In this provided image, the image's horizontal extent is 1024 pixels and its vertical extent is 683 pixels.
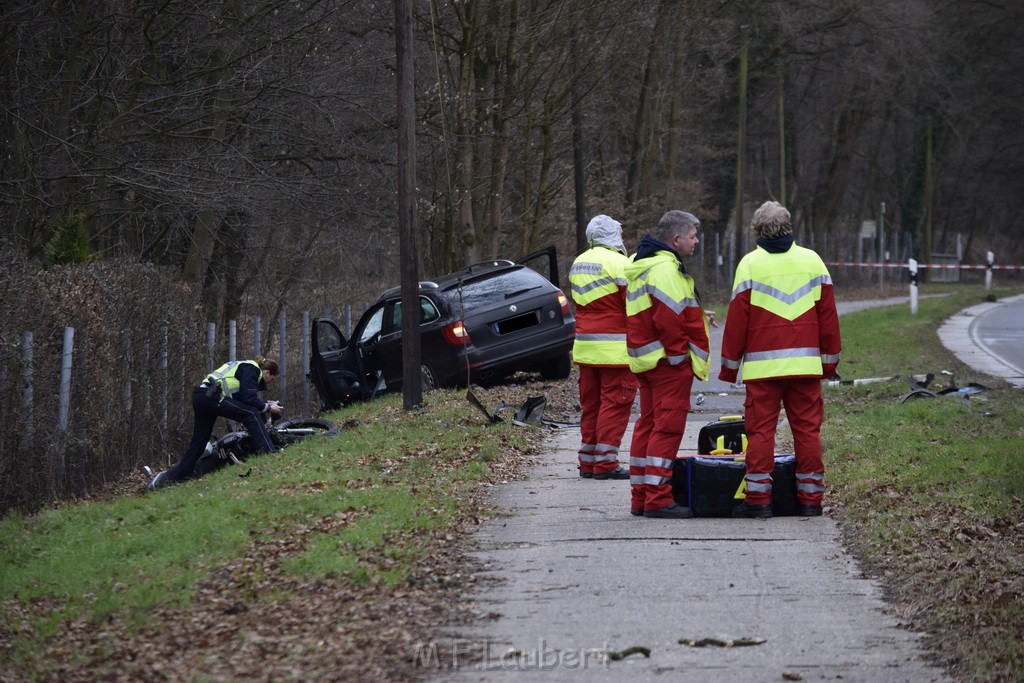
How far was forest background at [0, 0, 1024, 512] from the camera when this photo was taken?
14758 millimetres

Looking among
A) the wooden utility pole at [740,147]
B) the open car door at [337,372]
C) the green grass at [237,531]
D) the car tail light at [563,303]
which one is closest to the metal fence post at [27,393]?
the green grass at [237,531]

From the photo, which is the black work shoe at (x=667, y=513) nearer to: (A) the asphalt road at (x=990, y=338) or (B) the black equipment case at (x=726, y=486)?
(B) the black equipment case at (x=726, y=486)

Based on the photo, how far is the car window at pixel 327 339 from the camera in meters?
18.5

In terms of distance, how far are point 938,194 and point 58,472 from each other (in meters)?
51.4

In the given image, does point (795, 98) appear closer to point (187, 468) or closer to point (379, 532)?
point (187, 468)

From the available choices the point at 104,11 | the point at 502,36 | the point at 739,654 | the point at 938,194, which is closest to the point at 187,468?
the point at 104,11

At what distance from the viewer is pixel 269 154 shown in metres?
21.6

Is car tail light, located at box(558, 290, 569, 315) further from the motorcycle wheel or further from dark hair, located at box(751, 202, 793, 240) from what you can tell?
dark hair, located at box(751, 202, 793, 240)

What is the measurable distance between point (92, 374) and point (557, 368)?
657 centimetres

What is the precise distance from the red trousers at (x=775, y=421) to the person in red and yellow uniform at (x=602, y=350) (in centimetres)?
169

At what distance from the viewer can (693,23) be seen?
3077cm

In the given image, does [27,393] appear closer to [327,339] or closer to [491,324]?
[491,324]

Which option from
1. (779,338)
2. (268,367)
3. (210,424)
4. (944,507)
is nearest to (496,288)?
(268,367)

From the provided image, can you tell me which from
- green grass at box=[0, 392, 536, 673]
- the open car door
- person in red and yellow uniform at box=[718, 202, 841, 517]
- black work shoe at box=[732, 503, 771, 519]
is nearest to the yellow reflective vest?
green grass at box=[0, 392, 536, 673]
